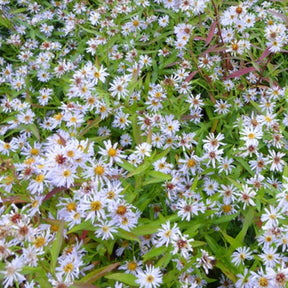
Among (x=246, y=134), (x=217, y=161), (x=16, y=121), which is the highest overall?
(x=246, y=134)

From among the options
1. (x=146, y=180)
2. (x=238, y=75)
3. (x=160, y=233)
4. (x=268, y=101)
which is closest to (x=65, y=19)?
(x=238, y=75)

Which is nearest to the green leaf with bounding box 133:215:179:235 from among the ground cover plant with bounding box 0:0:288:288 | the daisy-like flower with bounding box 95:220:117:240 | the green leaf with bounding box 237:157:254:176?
the ground cover plant with bounding box 0:0:288:288

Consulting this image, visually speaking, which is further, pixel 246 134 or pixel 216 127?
pixel 216 127

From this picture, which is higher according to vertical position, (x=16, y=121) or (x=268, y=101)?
(x=268, y=101)

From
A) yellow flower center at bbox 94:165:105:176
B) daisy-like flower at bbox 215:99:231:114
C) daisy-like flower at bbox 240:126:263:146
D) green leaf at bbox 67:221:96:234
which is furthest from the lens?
daisy-like flower at bbox 215:99:231:114

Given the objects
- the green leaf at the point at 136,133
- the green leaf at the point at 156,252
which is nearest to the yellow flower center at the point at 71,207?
the green leaf at the point at 156,252

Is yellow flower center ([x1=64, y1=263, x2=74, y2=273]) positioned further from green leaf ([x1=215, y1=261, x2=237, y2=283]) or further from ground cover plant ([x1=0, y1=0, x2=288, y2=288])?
green leaf ([x1=215, y1=261, x2=237, y2=283])

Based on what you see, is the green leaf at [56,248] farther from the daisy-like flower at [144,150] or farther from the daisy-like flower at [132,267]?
the daisy-like flower at [144,150]

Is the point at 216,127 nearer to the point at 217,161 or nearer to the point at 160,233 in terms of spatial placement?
the point at 217,161

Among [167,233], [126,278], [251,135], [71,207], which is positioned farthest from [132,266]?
[251,135]
